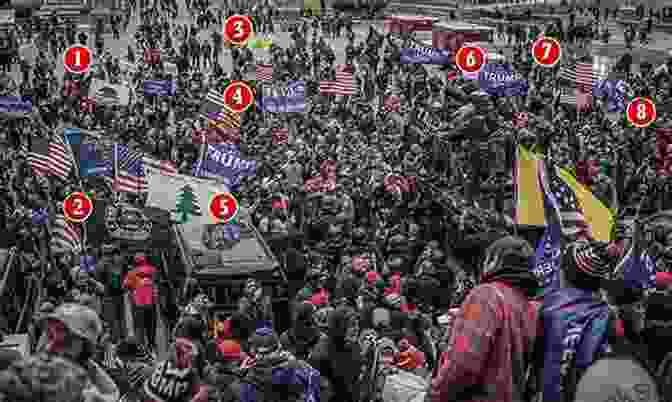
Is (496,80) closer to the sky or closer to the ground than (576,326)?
closer to the ground

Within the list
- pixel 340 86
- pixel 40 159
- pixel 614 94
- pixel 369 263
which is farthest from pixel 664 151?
pixel 40 159

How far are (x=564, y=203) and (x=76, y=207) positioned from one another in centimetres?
871

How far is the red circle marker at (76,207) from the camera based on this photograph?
44.9 ft

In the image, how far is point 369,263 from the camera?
1001cm

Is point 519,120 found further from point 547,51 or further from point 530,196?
point 530,196

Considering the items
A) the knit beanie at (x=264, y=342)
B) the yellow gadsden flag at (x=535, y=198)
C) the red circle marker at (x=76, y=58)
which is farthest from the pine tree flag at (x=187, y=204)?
the red circle marker at (x=76, y=58)

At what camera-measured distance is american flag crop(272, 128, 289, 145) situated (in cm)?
2242

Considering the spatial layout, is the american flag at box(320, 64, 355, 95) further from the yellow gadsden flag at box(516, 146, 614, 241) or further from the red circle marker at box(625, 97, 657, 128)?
the yellow gadsden flag at box(516, 146, 614, 241)

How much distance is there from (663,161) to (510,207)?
6469mm

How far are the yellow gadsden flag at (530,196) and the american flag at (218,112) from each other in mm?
10326

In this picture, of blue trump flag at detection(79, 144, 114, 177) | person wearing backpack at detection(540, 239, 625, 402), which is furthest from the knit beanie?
blue trump flag at detection(79, 144, 114, 177)

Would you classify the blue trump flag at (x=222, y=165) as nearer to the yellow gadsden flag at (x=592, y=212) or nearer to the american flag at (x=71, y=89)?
the yellow gadsden flag at (x=592, y=212)

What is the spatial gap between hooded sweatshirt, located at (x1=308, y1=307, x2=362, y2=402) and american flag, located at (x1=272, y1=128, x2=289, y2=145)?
16203mm

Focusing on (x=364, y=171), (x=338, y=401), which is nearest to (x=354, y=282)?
(x=338, y=401)
